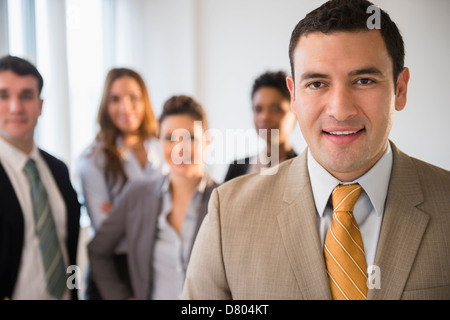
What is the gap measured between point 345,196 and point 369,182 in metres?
0.05

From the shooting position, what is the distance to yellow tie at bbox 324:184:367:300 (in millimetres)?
652

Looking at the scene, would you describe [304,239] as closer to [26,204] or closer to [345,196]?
[345,196]

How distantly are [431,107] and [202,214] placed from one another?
0.56m

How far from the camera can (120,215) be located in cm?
114

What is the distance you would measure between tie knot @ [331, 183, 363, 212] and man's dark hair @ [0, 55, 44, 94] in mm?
732

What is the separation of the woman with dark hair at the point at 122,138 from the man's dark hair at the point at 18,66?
588 millimetres

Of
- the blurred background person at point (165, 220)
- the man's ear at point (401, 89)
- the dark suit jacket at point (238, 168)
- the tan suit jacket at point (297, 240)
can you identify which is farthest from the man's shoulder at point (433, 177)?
the blurred background person at point (165, 220)

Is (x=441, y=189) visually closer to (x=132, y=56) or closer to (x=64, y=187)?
(x=64, y=187)

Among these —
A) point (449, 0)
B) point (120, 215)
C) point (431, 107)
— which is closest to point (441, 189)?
point (431, 107)

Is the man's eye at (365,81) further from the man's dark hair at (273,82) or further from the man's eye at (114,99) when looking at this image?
the man's eye at (114,99)

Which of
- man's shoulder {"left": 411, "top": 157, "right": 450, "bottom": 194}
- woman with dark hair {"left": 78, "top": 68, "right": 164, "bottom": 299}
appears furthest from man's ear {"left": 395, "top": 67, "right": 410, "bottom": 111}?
woman with dark hair {"left": 78, "top": 68, "right": 164, "bottom": 299}

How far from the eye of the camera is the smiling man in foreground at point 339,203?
0.61 metres

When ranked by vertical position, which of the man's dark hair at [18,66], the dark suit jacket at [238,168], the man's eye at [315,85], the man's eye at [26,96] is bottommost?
the dark suit jacket at [238,168]

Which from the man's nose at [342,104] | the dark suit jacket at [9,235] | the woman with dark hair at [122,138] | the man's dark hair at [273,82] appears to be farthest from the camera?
the woman with dark hair at [122,138]
